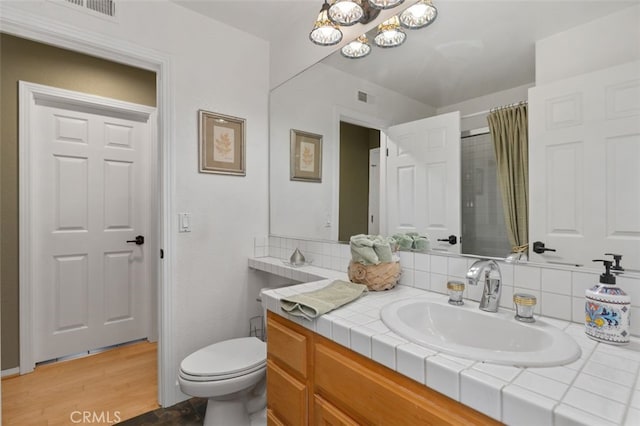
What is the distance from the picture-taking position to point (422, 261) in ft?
4.21

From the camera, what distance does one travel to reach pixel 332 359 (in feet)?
3.00

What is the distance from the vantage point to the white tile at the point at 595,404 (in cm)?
49

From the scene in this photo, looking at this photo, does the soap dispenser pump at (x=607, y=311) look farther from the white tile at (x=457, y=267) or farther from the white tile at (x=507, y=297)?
the white tile at (x=457, y=267)

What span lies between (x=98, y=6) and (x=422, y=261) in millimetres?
2069

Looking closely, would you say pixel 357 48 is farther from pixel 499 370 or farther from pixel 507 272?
pixel 499 370

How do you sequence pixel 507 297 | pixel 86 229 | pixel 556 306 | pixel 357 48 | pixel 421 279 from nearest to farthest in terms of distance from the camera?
pixel 556 306
pixel 507 297
pixel 421 279
pixel 357 48
pixel 86 229

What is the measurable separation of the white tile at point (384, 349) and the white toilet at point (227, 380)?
36.5 inches

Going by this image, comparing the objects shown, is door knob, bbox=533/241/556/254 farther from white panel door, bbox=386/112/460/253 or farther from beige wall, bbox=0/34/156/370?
beige wall, bbox=0/34/156/370

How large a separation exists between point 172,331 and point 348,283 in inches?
47.3

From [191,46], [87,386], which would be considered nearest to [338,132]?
[191,46]

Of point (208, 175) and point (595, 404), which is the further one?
point (208, 175)

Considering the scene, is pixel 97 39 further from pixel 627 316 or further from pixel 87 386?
pixel 627 316

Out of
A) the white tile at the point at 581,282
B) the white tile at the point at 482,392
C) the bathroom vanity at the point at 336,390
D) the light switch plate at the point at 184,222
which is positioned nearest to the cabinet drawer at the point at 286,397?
the bathroom vanity at the point at 336,390

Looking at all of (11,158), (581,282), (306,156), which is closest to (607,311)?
(581,282)
